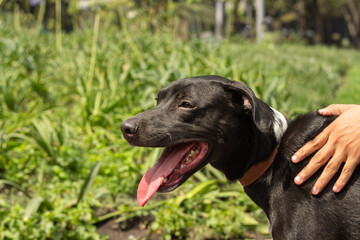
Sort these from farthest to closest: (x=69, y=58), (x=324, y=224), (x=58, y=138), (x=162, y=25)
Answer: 1. (x=162, y=25)
2. (x=69, y=58)
3. (x=58, y=138)
4. (x=324, y=224)

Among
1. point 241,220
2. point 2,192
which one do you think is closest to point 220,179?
point 241,220

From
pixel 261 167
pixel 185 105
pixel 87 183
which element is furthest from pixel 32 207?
pixel 261 167

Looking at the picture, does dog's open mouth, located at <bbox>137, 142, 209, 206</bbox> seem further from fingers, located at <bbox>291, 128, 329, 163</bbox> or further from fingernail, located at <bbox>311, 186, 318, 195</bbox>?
fingernail, located at <bbox>311, 186, 318, 195</bbox>

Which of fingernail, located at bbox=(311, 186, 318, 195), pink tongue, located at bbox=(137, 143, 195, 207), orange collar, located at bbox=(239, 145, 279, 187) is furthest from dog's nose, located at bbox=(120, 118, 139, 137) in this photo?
fingernail, located at bbox=(311, 186, 318, 195)

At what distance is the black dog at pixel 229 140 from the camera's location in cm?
203

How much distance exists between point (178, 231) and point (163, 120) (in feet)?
3.69

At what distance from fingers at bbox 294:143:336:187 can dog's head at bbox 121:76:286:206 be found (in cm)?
25

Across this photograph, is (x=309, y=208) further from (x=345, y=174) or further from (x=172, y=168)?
(x=172, y=168)

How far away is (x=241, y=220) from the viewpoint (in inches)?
117

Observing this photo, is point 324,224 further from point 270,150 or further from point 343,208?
point 270,150

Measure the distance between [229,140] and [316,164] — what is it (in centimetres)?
48

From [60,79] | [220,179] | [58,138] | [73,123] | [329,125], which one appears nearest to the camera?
→ [329,125]

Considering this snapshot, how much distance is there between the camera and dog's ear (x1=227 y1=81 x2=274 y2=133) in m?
1.93

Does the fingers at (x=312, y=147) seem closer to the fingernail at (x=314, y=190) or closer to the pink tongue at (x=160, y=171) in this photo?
the fingernail at (x=314, y=190)
